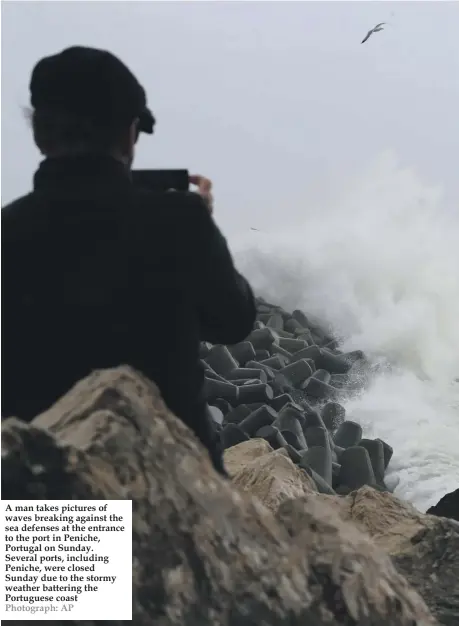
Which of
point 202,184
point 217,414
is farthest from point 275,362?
point 202,184

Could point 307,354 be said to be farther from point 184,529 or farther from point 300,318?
point 184,529

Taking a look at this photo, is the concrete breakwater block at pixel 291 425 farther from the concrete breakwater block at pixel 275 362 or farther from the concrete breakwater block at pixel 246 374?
the concrete breakwater block at pixel 275 362

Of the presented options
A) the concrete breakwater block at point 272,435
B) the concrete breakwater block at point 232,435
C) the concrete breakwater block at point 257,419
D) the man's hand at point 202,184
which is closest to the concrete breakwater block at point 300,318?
the concrete breakwater block at point 257,419

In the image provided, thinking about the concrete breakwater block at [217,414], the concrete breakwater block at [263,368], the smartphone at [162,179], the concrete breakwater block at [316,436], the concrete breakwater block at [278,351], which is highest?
the concrete breakwater block at [278,351]

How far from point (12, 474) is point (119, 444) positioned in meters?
0.12

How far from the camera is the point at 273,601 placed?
802 mm

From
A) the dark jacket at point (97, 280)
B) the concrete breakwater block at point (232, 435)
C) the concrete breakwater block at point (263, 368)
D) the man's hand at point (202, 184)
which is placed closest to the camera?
the dark jacket at point (97, 280)

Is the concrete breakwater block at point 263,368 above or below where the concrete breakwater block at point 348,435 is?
above

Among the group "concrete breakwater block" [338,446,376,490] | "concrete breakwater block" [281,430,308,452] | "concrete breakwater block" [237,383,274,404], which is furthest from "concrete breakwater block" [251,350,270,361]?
"concrete breakwater block" [338,446,376,490]

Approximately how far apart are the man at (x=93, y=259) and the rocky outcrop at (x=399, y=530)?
18 cm

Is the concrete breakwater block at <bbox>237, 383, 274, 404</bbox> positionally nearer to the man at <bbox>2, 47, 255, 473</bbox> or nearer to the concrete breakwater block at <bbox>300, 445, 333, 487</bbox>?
the concrete breakwater block at <bbox>300, 445, 333, 487</bbox>

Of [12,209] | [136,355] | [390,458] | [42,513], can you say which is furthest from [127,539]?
[390,458]

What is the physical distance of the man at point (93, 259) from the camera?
87 centimetres
